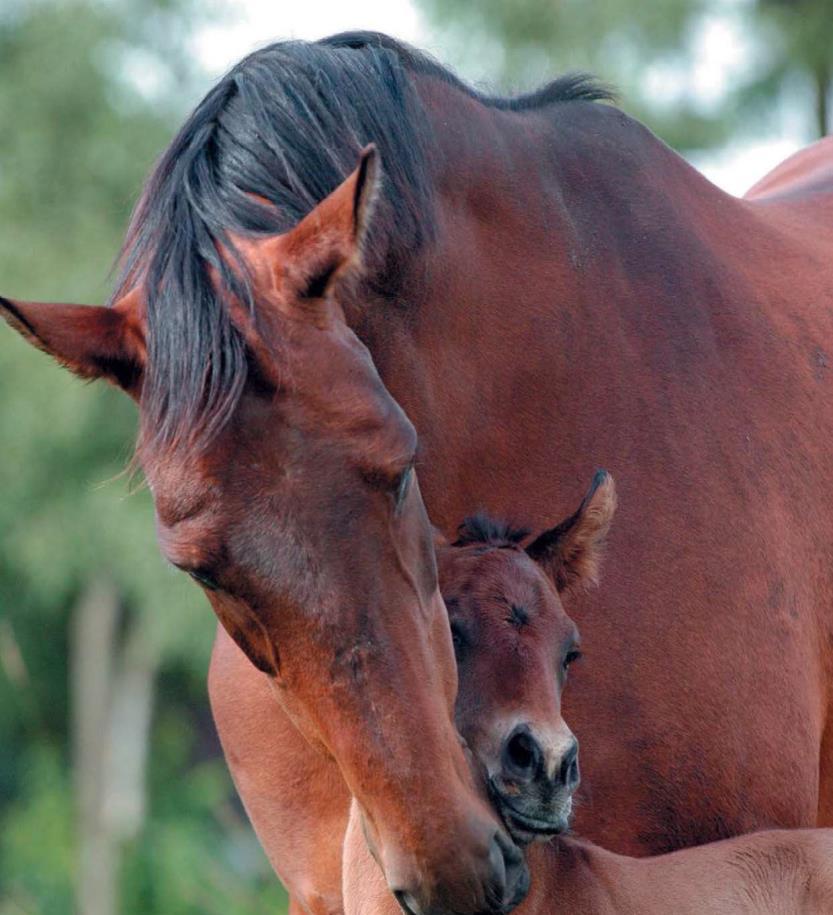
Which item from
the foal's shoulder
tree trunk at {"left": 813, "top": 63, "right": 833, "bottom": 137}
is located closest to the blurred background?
tree trunk at {"left": 813, "top": 63, "right": 833, "bottom": 137}

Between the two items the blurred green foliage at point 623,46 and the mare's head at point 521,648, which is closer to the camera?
the mare's head at point 521,648

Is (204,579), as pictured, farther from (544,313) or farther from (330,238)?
(544,313)

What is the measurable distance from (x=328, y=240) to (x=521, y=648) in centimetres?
82

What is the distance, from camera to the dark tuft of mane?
2918mm

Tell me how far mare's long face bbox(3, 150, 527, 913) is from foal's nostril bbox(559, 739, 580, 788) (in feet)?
0.77

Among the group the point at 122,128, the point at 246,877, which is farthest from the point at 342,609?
the point at 122,128

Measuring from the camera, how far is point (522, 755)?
8.60ft

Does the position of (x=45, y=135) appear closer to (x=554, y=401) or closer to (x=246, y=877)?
(x=246, y=877)

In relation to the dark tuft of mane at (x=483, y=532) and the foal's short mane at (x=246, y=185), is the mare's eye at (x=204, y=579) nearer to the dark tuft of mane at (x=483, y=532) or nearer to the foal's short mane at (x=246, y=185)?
the foal's short mane at (x=246, y=185)

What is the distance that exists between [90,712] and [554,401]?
17060 millimetres

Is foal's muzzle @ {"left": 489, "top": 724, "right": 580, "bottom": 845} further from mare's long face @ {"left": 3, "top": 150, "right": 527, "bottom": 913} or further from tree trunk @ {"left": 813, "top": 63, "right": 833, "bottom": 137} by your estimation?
tree trunk @ {"left": 813, "top": 63, "right": 833, "bottom": 137}

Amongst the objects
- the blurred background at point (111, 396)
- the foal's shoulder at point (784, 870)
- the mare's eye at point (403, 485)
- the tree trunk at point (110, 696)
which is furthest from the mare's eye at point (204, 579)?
the tree trunk at point (110, 696)

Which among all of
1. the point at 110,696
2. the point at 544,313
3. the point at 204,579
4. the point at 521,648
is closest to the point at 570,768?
the point at 521,648

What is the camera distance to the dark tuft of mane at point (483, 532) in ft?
9.57
